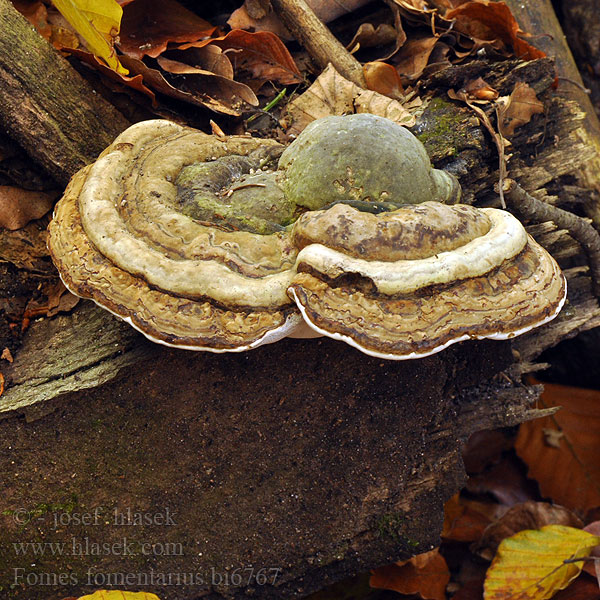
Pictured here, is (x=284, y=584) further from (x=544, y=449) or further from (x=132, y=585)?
(x=544, y=449)

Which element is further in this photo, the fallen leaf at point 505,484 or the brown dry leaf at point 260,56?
the fallen leaf at point 505,484

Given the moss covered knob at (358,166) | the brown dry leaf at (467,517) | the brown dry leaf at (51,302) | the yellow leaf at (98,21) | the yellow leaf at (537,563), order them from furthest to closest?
the brown dry leaf at (467,517) → the yellow leaf at (537,563) → the brown dry leaf at (51,302) → the yellow leaf at (98,21) → the moss covered knob at (358,166)

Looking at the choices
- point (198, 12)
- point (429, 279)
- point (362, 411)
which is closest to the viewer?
point (429, 279)

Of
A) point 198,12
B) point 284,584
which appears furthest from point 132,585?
point 198,12

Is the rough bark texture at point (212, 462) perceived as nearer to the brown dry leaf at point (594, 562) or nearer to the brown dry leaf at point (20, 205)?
the brown dry leaf at point (20, 205)

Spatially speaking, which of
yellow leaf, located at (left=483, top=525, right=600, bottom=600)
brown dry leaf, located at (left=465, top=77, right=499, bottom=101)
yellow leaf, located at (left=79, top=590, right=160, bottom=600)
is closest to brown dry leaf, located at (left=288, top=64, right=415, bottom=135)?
brown dry leaf, located at (left=465, top=77, right=499, bottom=101)

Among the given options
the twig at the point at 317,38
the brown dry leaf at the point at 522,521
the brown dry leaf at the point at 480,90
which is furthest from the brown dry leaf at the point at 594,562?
the twig at the point at 317,38

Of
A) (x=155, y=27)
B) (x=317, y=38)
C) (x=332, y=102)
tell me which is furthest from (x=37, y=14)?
(x=332, y=102)
